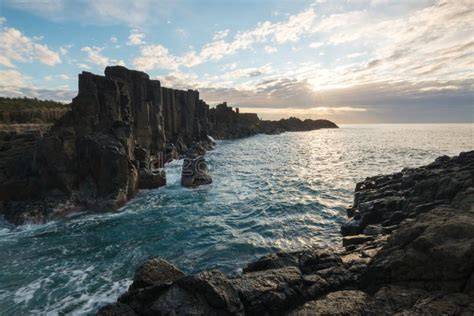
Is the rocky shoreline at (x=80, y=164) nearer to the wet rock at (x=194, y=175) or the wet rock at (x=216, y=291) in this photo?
the wet rock at (x=194, y=175)

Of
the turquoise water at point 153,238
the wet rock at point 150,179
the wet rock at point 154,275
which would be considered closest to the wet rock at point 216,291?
the wet rock at point 154,275

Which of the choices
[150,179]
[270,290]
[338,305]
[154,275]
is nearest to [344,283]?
[338,305]

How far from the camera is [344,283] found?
10.6 meters

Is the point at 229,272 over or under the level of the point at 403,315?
under

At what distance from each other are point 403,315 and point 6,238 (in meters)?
23.1

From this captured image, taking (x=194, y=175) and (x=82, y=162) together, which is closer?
(x=82, y=162)

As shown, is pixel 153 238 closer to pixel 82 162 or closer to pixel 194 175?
pixel 82 162

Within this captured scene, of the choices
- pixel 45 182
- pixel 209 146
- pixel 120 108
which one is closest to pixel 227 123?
pixel 209 146

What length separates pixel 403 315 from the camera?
8016 millimetres

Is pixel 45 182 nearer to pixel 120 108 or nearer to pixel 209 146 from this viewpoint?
pixel 120 108

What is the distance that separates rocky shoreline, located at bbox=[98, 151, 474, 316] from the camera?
28.9 feet

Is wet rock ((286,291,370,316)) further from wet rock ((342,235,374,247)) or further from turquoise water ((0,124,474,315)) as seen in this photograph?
wet rock ((342,235,374,247))

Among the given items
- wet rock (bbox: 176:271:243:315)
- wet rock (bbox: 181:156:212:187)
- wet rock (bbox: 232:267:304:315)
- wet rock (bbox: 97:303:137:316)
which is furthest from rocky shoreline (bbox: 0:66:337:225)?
wet rock (bbox: 232:267:304:315)

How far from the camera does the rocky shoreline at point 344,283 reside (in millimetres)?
8820
